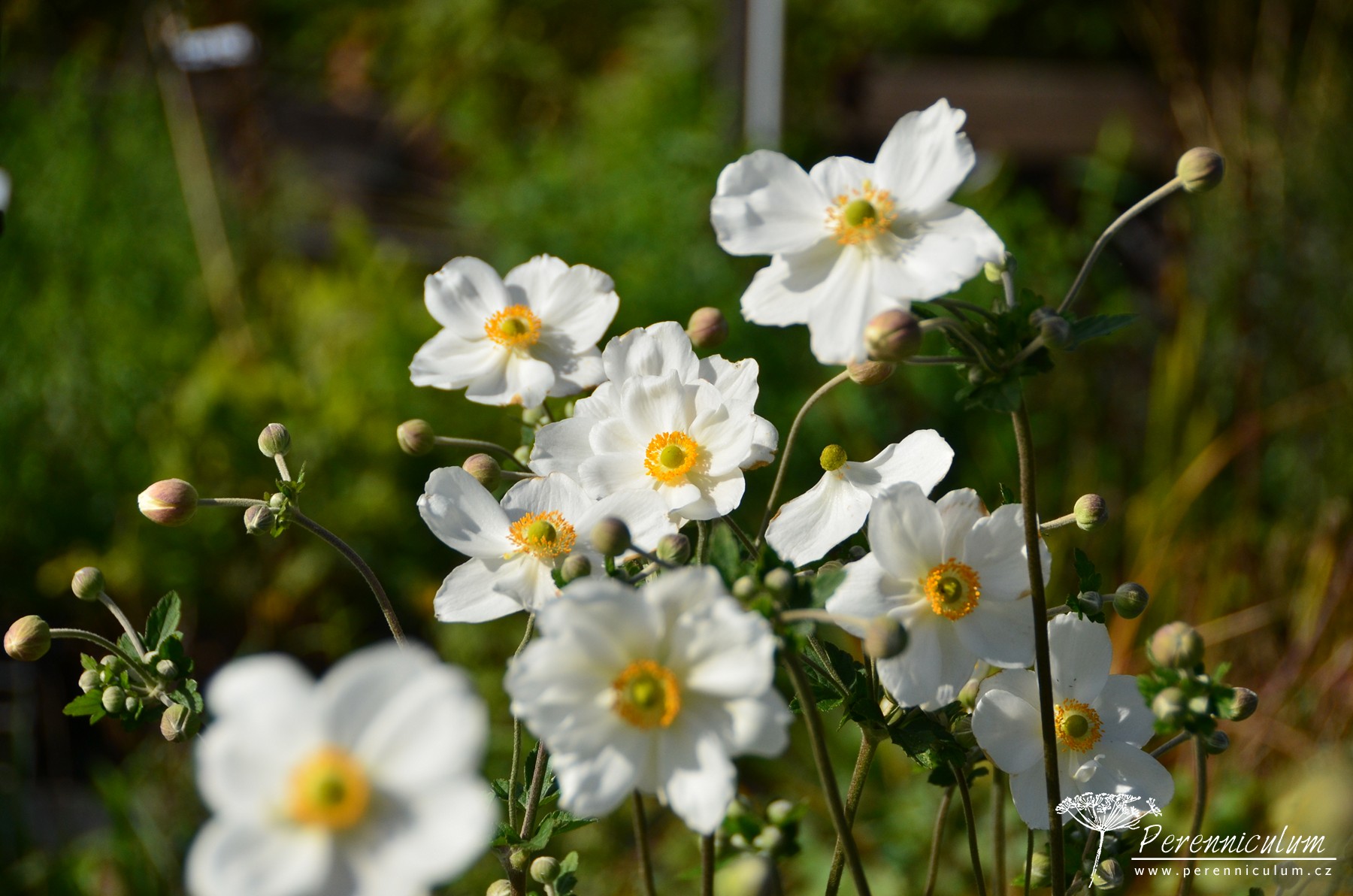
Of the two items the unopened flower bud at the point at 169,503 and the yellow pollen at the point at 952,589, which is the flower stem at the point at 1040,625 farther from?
the unopened flower bud at the point at 169,503

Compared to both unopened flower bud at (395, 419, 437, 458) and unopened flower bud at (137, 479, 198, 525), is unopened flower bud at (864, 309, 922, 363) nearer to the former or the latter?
unopened flower bud at (395, 419, 437, 458)

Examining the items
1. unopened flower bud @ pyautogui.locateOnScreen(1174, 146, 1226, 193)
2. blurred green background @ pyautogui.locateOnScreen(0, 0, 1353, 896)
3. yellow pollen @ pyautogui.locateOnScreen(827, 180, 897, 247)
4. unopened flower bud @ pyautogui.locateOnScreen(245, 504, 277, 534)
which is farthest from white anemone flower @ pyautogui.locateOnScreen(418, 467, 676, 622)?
blurred green background @ pyautogui.locateOnScreen(0, 0, 1353, 896)

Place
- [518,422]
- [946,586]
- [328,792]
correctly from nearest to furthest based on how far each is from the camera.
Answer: [328,792] → [946,586] → [518,422]

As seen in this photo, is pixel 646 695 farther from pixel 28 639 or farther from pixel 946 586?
pixel 28 639

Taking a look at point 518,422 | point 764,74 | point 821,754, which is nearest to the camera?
point 821,754

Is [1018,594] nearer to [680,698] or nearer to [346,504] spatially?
[680,698]

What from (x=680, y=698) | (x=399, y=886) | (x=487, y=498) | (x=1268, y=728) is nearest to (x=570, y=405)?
(x=487, y=498)

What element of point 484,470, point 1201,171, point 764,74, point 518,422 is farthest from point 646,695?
point 764,74

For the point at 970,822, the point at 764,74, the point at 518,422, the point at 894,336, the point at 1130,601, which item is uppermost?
the point at 894,336
